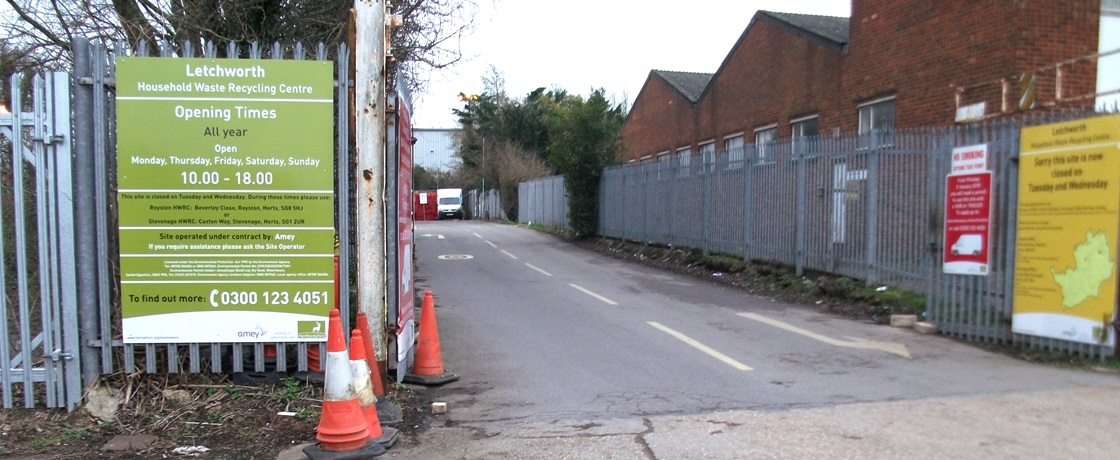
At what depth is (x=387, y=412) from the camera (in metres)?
6.04

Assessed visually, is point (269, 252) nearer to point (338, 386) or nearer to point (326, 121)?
point (326, 121)

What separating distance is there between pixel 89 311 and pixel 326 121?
234 cm

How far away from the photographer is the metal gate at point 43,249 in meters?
5.75

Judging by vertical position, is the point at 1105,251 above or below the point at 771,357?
above

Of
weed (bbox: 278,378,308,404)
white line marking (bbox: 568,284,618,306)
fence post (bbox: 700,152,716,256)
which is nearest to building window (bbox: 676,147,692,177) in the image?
fence post (bbox: 700,152,716,256)

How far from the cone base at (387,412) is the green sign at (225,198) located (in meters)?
0.81

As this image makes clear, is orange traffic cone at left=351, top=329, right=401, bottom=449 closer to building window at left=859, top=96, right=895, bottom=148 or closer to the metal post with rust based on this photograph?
the metal post with rust

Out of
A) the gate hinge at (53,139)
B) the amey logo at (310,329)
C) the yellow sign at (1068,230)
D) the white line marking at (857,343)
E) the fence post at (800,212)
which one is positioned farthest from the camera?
the fence post at (800,212)

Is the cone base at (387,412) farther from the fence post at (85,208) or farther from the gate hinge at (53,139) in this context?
the gate hinge at (53,139)

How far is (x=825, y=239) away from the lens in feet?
43.8

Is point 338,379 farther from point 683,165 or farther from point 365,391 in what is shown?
point 683,165

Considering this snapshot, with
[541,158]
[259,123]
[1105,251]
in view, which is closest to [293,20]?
[259,123]

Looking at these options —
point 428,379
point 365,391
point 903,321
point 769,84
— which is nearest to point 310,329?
point 365,391

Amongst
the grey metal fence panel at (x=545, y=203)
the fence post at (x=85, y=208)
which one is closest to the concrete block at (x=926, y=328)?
the fence post at (x=85, y=208)
